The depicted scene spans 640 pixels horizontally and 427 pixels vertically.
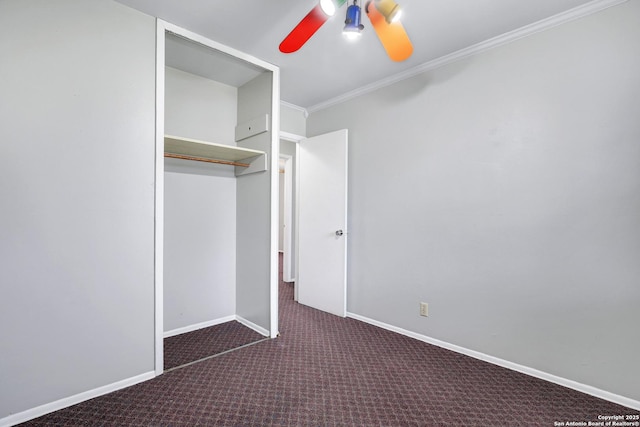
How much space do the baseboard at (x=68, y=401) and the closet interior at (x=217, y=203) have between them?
0.49 meters

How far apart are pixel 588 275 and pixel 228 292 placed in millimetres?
3104

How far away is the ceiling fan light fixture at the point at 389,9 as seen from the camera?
4.50 feet

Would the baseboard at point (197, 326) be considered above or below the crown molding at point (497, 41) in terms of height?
below

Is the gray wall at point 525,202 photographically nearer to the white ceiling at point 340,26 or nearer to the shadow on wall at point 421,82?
the shadow on wall at point 421,82

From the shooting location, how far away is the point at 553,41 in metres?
2.14

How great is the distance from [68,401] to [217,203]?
74.8 inches

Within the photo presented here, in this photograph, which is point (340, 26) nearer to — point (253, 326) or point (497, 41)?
point (497, 41)

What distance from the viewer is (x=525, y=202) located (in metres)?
2.26

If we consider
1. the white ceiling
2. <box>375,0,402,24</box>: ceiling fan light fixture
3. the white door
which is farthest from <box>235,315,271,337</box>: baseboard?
<box>375,0,402,24</box>: ceiling fan light fixture

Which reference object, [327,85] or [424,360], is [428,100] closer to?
[327,85]

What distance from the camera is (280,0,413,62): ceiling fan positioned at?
1387mm

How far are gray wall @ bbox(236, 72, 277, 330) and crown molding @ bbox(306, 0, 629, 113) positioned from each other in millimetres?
1066

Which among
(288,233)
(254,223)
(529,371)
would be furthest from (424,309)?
(288,233)

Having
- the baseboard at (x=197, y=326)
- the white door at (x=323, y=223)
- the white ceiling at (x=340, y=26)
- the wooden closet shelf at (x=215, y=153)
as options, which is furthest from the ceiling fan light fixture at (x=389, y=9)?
the baseboard at (x=197, y=326)
